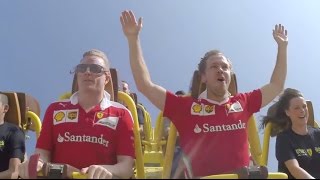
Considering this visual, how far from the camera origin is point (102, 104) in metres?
3.26

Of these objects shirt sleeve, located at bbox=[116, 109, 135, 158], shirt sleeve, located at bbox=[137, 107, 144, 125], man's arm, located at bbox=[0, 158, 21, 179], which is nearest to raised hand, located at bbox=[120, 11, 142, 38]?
shirt sleeve, located at bbox=[116, 109, 135, 158]

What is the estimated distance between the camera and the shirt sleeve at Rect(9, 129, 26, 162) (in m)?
3.56

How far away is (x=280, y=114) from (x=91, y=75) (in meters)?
1.92

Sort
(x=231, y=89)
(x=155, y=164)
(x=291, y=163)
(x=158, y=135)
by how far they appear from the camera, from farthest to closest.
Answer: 1. (x=155, y=164)
2. (x=158, y=135)
3. (x=231, y=89)
4. (x=291, y=163)

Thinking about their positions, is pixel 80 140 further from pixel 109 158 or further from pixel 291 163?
pixel 291 163

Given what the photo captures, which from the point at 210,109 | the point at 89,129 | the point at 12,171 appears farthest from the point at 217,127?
the point at 12,171

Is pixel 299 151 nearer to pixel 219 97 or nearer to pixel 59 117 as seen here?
pixel 219 97

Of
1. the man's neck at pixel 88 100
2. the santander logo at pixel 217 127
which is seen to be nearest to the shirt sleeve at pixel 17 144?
the man's neck at pixel 88 100

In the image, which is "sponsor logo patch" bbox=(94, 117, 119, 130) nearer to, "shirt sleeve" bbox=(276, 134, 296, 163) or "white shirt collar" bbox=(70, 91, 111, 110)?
"white shirt collar" bbox=(70, 91, 111, 110)

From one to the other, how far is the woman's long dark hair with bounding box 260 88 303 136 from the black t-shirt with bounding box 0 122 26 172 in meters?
2.19

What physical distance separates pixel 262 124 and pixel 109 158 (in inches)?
65.8

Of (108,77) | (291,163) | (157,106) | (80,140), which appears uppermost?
(108,77)

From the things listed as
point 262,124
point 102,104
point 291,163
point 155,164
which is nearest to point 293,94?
point 262,124

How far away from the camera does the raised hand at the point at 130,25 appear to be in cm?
338
